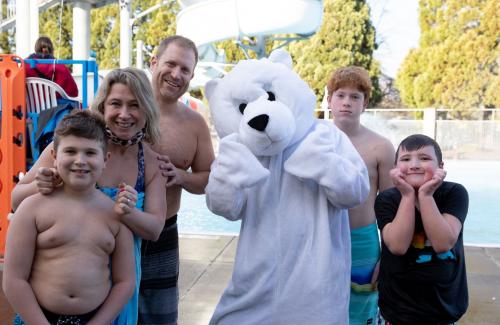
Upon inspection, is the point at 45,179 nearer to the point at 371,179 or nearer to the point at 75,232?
the point at 75,232

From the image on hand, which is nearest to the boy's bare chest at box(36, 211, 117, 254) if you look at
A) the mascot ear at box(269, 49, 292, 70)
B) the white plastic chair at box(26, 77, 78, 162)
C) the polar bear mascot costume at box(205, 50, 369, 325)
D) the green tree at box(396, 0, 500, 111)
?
the polar bear mascot costume at box(205, 50, 369, 325)

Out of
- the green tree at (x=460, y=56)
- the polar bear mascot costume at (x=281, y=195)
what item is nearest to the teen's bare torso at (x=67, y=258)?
the polar bear mascot costume at (x=281, y=195)

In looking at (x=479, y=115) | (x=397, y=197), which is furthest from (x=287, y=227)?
(x=479, y=115)

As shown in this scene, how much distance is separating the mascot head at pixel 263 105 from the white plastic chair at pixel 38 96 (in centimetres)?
347

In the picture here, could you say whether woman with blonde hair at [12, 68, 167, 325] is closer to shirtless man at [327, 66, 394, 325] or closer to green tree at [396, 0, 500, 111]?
shirtless man at [327, 66, 394, 325]

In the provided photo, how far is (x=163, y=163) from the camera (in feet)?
8.20

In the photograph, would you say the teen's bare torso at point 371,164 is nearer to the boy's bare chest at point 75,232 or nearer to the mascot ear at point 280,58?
the mascot ear at point 280,58

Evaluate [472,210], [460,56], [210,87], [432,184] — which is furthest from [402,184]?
[460,56]

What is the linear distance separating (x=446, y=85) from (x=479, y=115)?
180 centimetres

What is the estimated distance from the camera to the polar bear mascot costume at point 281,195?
2109mm

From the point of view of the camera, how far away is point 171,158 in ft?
9.02

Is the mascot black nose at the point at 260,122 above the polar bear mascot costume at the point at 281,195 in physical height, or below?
above

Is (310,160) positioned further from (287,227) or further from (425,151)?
(425,151)

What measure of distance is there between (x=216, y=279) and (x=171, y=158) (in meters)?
2.54
